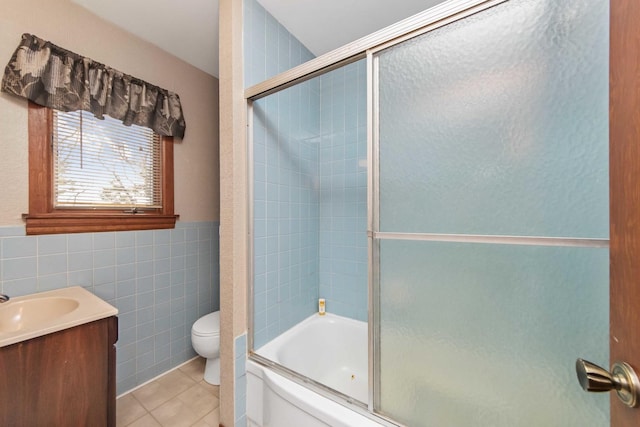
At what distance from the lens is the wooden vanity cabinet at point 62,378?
0.92m

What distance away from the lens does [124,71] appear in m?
1.69

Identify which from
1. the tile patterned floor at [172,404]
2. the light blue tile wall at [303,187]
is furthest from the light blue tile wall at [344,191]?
the tile patterned floor at [172,404]

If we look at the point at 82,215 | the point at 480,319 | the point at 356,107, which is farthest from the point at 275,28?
the point at 480,319

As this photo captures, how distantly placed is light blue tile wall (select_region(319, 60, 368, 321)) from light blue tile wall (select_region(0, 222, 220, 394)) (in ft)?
3.66

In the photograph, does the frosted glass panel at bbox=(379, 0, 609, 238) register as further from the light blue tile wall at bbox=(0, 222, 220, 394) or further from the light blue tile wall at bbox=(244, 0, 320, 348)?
the light blue tile wall at bbox=(0, 222, 220, 394)

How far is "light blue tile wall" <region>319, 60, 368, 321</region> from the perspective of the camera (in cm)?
192

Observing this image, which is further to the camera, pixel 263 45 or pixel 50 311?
pixel 263 45

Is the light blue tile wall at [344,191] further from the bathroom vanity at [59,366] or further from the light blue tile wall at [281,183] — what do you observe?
the bathroom vanity at [59,366]

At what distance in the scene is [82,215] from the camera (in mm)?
1482

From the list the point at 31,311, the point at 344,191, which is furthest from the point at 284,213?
the point at 31,311

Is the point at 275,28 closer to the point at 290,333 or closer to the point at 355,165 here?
the point at 355,165

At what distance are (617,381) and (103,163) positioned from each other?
239 centimetres

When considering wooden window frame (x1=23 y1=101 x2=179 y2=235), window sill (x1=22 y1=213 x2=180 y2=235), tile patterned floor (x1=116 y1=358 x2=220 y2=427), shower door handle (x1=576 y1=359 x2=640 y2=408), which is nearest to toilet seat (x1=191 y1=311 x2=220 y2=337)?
tile patterned floor (x1=116 y1=358 x2=220 y2=427)

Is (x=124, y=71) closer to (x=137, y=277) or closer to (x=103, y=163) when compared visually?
(x=103, y=163)
